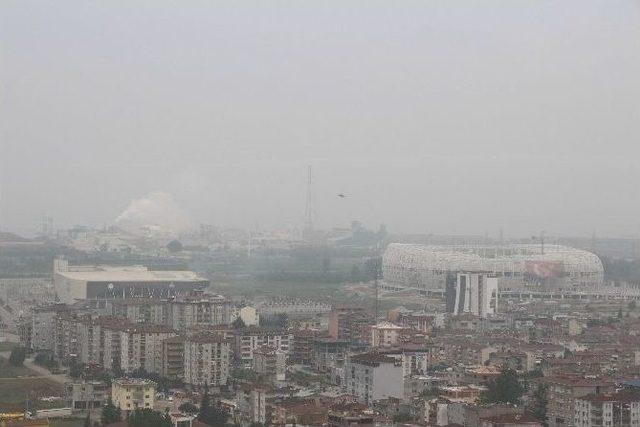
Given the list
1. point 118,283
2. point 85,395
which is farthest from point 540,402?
point 118,283

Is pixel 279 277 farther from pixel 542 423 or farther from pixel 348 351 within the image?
pixel 542 423

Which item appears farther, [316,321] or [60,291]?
[60,291]

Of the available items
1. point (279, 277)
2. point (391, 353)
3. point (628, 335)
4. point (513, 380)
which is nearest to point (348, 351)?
point (391, 353)

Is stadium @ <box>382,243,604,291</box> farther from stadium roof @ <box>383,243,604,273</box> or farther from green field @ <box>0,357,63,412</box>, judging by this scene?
green field @ <box>0,357,63,412</box>

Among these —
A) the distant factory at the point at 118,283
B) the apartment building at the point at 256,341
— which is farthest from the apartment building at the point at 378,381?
the distant factory at the point at 118,283

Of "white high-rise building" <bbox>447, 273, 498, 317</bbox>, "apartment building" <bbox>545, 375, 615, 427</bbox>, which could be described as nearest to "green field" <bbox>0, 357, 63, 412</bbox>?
"apartment building" <bbox>545, 375, 615, 427</bbox>

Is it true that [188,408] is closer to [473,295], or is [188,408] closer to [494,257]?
[473,295]
